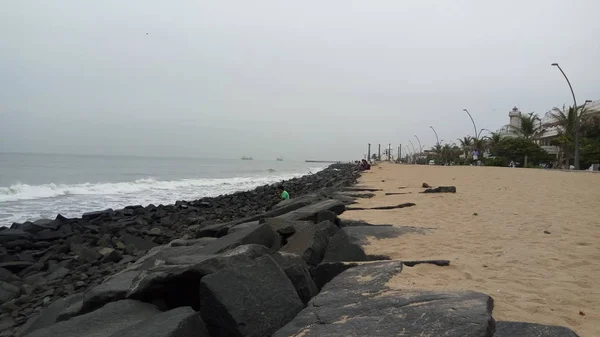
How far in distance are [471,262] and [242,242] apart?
2544 millimetres

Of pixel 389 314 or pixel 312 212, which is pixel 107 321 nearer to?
pixel 389 314

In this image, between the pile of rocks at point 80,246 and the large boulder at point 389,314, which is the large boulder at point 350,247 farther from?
the pile of rocks at point 80,246

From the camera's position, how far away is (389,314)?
9.07 ft

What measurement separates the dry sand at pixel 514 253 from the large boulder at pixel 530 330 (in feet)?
0.84

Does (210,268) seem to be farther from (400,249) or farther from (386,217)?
(386,217)

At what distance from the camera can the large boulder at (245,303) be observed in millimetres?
3031

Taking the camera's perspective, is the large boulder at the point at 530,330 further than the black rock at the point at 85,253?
No

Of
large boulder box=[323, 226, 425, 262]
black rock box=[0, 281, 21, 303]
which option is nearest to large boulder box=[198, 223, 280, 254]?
large boulder box=[323, 226, 425, 262]

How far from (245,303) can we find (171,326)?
539mm

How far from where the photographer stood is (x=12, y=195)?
66.3 ft

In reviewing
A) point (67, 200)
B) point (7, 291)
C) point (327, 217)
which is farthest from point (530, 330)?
point (67, 200)

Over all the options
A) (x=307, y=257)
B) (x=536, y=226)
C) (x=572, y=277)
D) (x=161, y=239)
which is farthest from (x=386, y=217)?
(x=161, y=239)

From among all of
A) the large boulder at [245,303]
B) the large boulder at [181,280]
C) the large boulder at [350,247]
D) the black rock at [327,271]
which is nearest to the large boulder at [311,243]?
the large boulder at [350,247]

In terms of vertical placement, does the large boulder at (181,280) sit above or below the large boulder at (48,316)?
above
